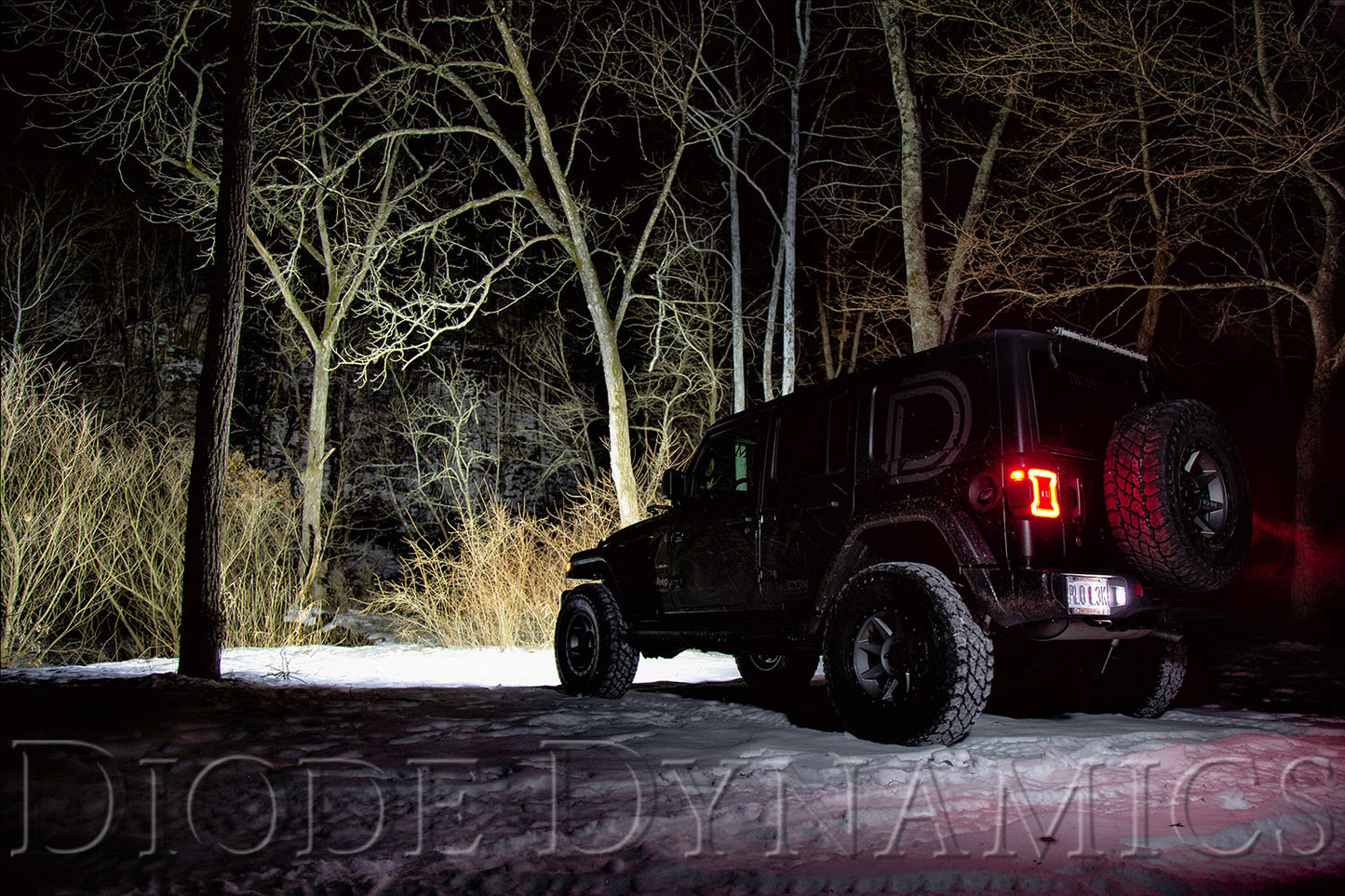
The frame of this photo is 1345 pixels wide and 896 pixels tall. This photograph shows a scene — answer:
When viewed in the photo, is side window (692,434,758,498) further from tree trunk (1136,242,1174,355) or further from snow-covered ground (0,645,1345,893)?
tree trunk (1136,242,1174,355)

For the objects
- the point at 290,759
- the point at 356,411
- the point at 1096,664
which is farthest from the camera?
the point at 356,411

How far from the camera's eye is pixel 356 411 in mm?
27594

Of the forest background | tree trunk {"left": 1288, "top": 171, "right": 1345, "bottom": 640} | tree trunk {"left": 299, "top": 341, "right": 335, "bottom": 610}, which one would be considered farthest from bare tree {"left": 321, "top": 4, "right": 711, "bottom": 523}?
tree trunk {"left": 1288, "top": 171, "right": 1345, "bottom": 640}

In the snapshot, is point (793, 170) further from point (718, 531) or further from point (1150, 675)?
point (1150, 675)

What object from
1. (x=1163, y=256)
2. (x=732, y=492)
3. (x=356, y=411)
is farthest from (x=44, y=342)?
(x=1163, y=256)

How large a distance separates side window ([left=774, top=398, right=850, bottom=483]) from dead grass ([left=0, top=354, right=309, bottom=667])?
27.4 ft

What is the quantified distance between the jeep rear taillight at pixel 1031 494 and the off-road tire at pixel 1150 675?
1.55 metres

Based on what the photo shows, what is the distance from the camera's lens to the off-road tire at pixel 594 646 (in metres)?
6.34

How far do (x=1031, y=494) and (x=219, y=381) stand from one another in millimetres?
6563

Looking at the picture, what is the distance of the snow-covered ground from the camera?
2584mm

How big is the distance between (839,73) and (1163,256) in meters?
6.85

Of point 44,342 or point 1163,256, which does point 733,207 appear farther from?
point 44,342

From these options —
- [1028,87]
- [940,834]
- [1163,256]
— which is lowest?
[940,834]

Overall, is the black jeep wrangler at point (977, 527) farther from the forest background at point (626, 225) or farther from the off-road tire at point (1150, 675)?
the forest background at point (626, 225)
